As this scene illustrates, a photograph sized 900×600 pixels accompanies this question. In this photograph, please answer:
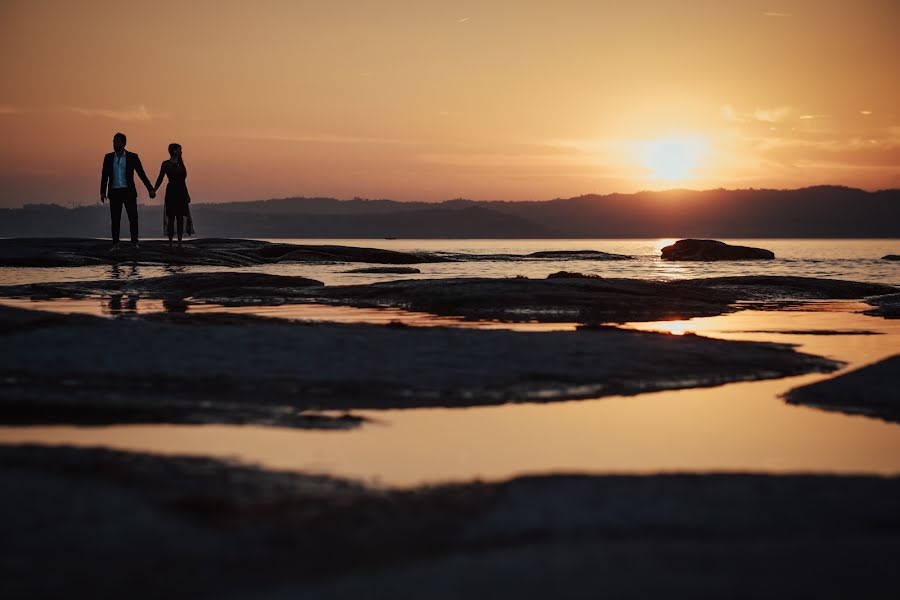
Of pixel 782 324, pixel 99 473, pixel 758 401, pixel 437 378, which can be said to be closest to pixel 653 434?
pixel 758 401

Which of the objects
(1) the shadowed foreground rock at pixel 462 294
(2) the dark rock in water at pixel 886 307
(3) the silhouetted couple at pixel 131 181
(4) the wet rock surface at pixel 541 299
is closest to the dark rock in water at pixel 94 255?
(3) the silhouetted couple at pixel 131 181

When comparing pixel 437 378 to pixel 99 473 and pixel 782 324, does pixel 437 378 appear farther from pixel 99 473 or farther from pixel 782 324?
pixel 782 324

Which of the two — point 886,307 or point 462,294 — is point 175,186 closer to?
point 462,294

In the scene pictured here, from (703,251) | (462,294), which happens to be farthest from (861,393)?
(703,251)

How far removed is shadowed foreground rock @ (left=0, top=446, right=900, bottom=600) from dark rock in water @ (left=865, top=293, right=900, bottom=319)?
36.5 feet

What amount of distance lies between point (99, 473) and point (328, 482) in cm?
96

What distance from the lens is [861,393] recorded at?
246 inches

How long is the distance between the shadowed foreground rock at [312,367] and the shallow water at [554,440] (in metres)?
0.37

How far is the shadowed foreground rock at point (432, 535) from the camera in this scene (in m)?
2.67

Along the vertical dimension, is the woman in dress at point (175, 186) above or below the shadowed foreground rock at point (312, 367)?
above

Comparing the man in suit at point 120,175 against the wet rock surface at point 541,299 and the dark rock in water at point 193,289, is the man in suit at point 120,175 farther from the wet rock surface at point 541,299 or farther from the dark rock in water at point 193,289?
the wet rock surface at point 541,299

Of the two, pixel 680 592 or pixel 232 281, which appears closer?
pixel 680 592

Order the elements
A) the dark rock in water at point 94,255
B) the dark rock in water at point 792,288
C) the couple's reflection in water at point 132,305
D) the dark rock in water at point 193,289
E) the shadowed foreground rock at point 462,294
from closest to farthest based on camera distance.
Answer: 1. the couple's reflection in water at point 132,305
2. the shadowed foreground rock at point 462,294
3. the dark rock in water at point 193,289
4. the dark rock in water at point 792,288
5. the dark rock in water at point 94,255

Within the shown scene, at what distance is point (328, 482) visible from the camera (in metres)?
3.82
